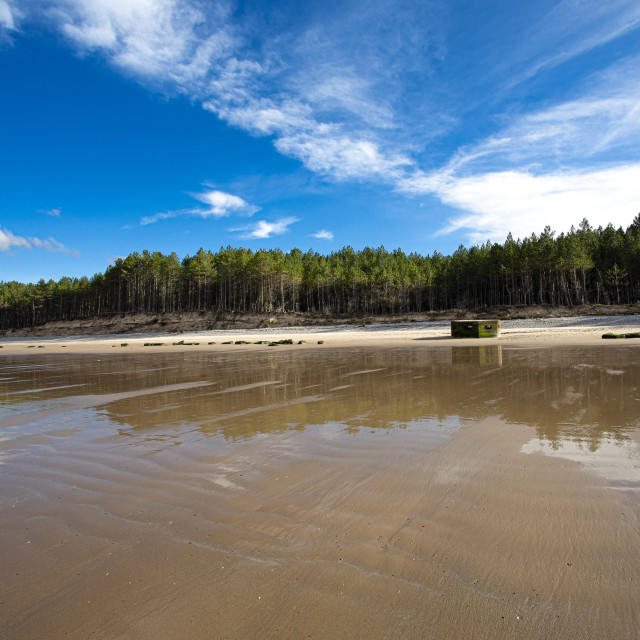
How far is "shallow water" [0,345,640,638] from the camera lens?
2129 millimetres

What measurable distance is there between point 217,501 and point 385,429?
3.11 meters

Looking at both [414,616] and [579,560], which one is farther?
[579,560]

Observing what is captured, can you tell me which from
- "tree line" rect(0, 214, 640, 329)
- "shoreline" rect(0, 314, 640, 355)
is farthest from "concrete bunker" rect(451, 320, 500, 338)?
"tree line" rect(0, 214, 640, 329)

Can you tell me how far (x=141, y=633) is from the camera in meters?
2.04

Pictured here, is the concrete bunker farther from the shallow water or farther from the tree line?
the tree line

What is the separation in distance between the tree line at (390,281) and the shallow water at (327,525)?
63381 mm

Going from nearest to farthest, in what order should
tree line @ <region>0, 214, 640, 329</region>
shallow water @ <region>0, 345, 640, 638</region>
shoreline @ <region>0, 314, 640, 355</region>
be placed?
1. shallow water @ <region>0, 345, 640, 638</region>
2. shoreline @ <region>0, 314, 640, 355</region>
3. tree line @ <region>0, 214, 640, 329</region>

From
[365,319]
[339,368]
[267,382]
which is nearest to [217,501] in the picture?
[267,382]

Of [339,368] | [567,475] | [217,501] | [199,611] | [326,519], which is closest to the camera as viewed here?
[199,611]

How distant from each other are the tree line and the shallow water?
2495 inches

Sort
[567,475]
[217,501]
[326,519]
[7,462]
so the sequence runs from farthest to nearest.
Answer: [7,462]
[567,475]
[217,501]
[326,519]

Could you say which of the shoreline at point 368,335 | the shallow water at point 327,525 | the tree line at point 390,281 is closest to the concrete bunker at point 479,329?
the shoreline at point 368,335

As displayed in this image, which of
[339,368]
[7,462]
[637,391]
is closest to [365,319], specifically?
[339,368]

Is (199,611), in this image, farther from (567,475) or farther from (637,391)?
(637,391)
